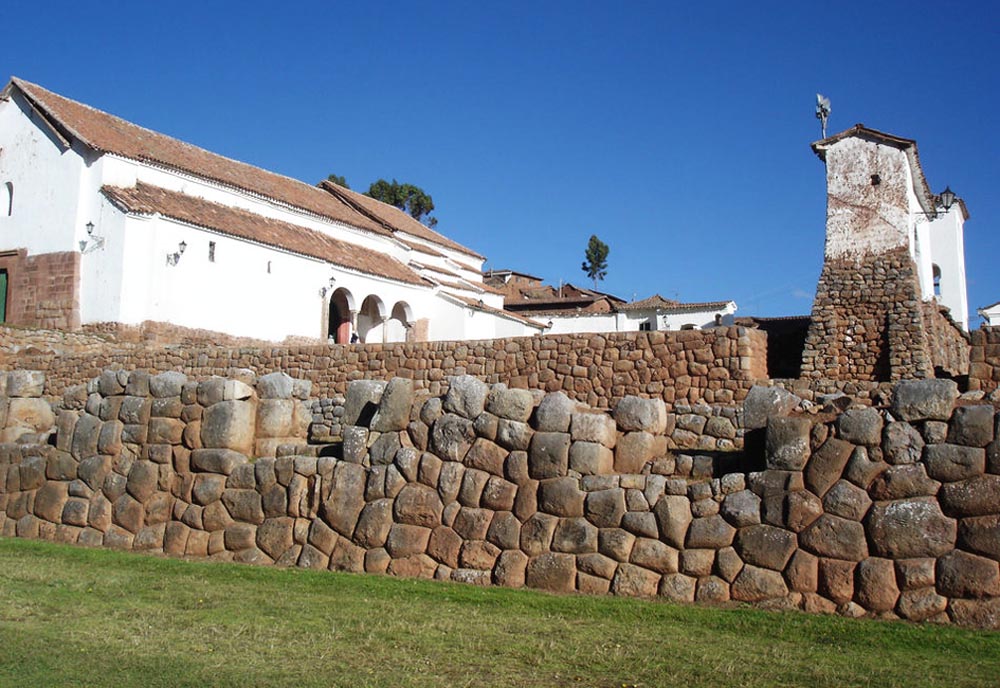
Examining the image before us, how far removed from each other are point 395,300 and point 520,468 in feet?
85.8

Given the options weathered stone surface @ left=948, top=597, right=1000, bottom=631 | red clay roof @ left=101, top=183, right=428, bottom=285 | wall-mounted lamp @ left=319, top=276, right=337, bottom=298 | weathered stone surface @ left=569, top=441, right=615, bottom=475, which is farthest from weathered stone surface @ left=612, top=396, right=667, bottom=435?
wall-mounted lamp @ left=319, top=276, right=337, bottom=298

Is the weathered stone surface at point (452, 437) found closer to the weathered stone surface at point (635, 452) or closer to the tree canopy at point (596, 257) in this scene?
the weathered stone surface at point (635, 452)

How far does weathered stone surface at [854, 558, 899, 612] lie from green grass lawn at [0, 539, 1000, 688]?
0.30 metres

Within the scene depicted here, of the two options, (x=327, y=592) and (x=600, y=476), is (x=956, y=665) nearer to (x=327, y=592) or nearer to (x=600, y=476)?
(x=600, y=476)

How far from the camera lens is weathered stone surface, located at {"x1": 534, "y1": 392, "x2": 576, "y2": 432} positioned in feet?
26.7

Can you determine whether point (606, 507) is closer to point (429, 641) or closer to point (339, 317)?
point (429, 641)

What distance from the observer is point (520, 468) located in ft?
26.9

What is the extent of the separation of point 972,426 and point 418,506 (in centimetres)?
449

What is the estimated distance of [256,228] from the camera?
29562 millimetres

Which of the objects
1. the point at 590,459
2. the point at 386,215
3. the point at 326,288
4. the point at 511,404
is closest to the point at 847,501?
the point at 590,459

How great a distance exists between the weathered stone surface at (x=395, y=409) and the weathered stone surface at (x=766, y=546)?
3292 mm

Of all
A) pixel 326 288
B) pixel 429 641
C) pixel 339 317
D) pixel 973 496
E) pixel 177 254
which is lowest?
pixel 429 641

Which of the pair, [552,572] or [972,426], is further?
[552,572]

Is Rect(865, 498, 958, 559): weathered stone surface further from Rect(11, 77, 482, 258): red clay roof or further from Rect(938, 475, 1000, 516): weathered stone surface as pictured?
Rect(11, 77, 482, 258): red clay roof
